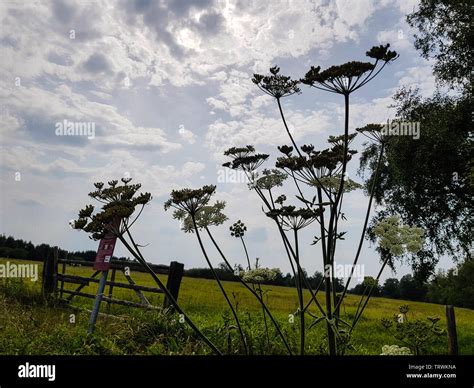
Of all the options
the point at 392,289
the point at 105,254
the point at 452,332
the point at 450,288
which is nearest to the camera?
the point at 105,254

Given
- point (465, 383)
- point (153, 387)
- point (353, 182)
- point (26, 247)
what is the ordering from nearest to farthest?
point (153, 387) → point (465, 383) → point (353, 182) → point (26, 247)

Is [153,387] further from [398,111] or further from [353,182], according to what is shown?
[398,111]

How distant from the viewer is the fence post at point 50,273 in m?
17.6

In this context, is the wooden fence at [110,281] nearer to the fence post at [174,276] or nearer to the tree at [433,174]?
the fence post at [174,276]

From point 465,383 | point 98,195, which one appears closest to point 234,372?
point 465,383

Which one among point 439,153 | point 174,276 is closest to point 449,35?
point 439,153

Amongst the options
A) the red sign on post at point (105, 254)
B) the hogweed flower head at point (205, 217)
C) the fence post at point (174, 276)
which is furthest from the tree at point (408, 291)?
the hogweed flower head at point (205, 217)

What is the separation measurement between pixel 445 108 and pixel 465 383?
19902mm

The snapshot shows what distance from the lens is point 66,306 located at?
53.0ft

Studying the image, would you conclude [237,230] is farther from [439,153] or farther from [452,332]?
[439,153]

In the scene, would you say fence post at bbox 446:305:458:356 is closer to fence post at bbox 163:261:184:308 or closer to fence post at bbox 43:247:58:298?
fence post at bbox 163:261:184:308

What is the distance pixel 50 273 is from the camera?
1788cm

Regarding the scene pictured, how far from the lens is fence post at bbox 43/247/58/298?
17641mm

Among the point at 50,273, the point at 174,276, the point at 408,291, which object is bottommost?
the point at 408,291
